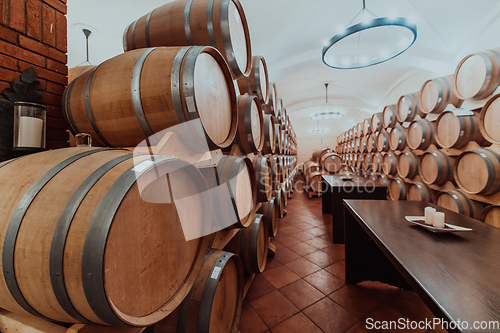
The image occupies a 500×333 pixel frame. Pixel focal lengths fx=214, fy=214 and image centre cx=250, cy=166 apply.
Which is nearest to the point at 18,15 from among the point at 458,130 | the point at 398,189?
the point at 458,130

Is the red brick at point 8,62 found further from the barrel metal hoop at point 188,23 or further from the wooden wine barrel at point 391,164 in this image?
the wooden wine barrel at point 391,164

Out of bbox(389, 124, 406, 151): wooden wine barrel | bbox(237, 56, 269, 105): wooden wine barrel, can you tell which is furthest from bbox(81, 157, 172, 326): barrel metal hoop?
bbox(389, 124, 406, 151): wooden wine barrel

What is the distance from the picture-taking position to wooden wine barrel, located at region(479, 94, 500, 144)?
9.16 feet

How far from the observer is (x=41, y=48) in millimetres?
1461

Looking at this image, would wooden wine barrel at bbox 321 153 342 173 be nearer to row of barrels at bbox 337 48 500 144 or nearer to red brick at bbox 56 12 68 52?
row of barrels at bbox 337 48 500 144

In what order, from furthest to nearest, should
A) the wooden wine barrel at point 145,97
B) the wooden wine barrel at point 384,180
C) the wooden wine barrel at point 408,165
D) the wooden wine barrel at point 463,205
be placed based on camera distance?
1. the wooden wine barrel at point 384,180
2. the wooden wine barrel at point 408,165
3. the wooden wine barrel at point 463,205
4. the wooden wine barrel at point 145,97

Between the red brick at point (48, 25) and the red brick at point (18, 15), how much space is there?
118 mm

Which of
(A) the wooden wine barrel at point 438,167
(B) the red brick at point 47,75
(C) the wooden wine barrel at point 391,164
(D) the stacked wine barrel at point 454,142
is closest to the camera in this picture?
(B) the red brick at point 47,75

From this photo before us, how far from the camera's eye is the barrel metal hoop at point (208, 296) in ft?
3.76

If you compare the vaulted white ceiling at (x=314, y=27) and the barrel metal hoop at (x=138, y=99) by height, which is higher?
the vaulted white ceiling at (x=314, y=27)

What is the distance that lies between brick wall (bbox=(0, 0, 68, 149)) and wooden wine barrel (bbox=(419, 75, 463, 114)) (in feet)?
17.2

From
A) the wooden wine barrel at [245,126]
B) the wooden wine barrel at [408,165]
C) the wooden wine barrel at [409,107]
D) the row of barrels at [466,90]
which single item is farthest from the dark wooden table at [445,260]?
the wooden wine barrel at [409,107]

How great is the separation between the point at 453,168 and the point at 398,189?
5.48 feet

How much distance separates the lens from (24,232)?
68cm
